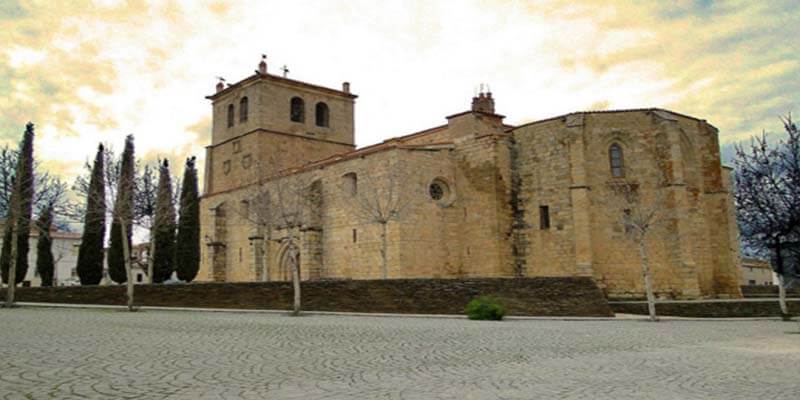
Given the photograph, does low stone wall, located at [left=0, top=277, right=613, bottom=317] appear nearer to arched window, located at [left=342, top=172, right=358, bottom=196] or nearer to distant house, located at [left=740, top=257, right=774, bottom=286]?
arched window, located at [left=342, top=172, right=358, bottom=196]

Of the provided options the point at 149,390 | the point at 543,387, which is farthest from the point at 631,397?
the point at 149,390

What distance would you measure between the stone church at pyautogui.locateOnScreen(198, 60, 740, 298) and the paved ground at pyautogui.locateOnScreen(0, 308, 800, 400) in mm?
12897

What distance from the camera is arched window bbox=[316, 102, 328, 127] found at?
45.6m

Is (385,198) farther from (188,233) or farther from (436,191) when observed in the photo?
(188,233)

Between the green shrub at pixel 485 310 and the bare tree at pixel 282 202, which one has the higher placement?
the bare tree at pixel 282 202

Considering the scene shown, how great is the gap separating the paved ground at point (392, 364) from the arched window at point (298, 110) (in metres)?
31.6

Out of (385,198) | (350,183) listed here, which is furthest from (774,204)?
(350,183)

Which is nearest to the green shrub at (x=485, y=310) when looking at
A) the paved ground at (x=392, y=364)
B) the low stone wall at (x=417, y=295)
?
the low stone wall at (x=417, y=295)

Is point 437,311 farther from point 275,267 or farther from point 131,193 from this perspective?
point 275,267

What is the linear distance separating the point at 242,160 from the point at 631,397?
39.9 meters

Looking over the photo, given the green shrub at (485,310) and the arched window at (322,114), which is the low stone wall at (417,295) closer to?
the green shrub at (485,310)

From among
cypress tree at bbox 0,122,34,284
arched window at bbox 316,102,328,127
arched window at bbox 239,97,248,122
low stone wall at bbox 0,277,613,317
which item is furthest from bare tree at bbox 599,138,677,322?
arched window at bbox 239,97,248,122

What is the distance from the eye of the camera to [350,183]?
3172 cm

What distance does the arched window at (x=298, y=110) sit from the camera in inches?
1750
